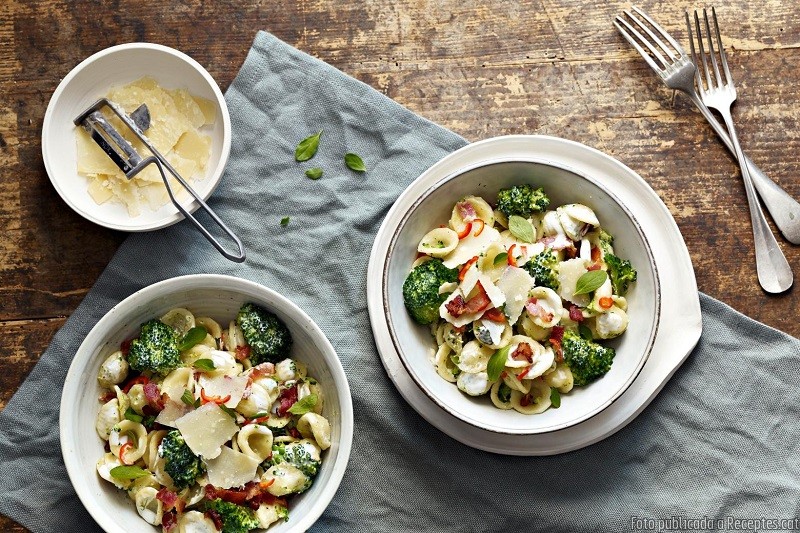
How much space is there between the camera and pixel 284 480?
3133 millimetres

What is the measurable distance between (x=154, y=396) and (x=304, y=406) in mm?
614

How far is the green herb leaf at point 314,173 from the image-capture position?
141 inches

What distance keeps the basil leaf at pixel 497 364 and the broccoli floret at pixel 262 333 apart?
88 centimetres

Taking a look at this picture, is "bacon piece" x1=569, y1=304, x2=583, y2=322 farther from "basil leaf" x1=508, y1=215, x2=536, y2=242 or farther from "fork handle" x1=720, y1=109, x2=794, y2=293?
"fork handle" x1=720, y1=109, x2=794, y2=293

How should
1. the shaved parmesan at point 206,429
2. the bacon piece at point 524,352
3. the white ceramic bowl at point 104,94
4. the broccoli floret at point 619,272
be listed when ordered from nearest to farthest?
the shaved parmesan at point 206,429
the bacon piece at point 524,352
the broccoli floret at point 619,272
the white ceramic bowl at point 104,94

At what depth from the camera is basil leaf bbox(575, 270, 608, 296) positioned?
10.3 ft

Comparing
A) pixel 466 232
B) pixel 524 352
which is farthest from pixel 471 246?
pixel 524 352

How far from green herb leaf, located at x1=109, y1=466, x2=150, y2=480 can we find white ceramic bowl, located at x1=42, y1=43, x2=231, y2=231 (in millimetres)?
1017

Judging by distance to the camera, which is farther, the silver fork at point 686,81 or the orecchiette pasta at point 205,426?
the silver fork at point 686,81

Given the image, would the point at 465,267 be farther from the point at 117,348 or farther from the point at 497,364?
the point at 117,348

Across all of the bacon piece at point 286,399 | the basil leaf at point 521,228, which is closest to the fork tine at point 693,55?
the basil leaf at point 521,228

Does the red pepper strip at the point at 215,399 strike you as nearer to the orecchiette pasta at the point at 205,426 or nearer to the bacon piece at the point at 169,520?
the orecchiette pasta at the point at 205,426

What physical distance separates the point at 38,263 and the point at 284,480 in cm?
160

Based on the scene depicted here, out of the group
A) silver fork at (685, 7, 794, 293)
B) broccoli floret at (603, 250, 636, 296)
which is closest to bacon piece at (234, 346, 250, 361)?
broccoli floret at (603, 250, 636, 296)
